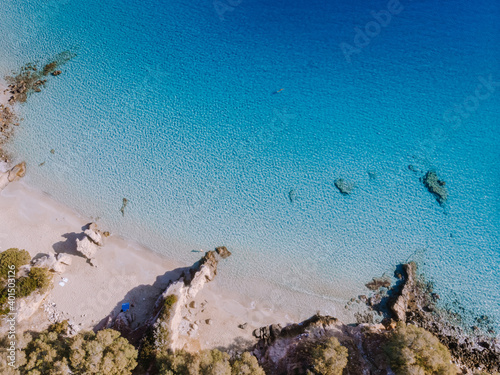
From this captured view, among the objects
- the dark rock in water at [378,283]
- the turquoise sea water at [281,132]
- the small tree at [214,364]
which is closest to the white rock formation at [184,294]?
the turquoise sea water at [281,132]

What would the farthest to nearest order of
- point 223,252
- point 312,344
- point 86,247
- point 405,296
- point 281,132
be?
1. point 281,132
2. point 223,252
3. point 405,296
4. point 86,247
5. point 312,344

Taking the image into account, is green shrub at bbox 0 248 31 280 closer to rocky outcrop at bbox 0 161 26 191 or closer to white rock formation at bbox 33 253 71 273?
white rock formation at bbox 33 253 71 273

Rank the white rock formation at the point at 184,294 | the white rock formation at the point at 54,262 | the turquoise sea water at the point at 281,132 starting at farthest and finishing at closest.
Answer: the turquoise sea water at the point at 281,132
the white rock formation at the point at 54,262
the white rock formation at the point at 184,294

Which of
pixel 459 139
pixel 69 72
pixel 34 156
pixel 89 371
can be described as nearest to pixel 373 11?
pixel 459 139

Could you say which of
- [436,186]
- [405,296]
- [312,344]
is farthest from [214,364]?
[436,186]

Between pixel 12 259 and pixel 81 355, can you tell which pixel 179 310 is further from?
pixel 12 259

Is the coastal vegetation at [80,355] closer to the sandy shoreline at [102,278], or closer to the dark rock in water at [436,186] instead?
the sandy shoreline at [102,278]

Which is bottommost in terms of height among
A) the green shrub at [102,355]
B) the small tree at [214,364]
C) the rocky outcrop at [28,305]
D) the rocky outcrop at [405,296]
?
the rocky outcrop at [405,296]
